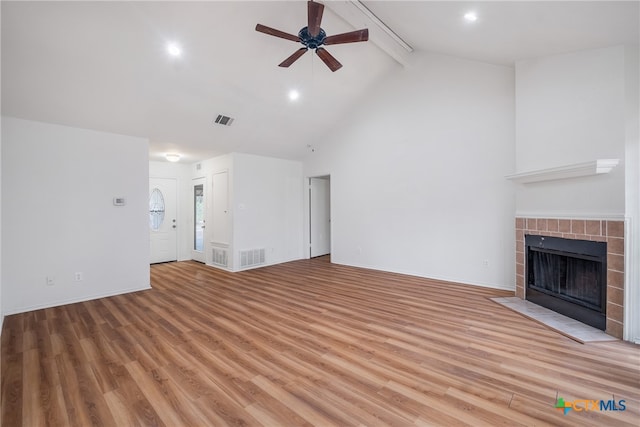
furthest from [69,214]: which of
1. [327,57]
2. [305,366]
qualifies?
[327,57]

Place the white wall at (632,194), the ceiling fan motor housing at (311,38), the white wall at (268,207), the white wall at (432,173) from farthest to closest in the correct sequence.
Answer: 1. the white wall at (268,207)
2. the white wall at (432,173)
3. the ceiling fan motor housing at (311,38)
4. the white wall at (632,194)

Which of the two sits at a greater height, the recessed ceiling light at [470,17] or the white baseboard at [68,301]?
the recessed ceiling light at [470,17]

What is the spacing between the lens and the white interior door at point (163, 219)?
6.88m

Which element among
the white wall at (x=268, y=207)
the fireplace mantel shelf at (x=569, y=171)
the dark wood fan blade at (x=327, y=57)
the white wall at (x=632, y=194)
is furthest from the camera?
the white wall at (x=268, y=207)

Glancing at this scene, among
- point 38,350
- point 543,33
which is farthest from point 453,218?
point 38,350

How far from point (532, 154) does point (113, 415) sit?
4932 mm

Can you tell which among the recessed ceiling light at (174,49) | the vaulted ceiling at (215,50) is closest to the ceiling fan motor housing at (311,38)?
the vaulted ceiling at (215,50)

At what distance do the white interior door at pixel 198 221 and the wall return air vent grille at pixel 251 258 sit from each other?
1.60 m

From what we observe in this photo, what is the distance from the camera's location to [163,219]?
7.05 meters

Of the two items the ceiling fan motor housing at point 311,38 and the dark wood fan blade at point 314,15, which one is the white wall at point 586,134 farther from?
the dark wood fan blade at point 314,15

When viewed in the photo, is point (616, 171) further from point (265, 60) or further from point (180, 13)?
point (180, 13)

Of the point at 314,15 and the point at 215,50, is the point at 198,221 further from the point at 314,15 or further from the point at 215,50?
the point at 314,15

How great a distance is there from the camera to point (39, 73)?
3242 mm

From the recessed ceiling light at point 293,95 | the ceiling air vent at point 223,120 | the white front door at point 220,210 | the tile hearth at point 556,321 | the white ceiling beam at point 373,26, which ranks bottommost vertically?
the tile hearth at point 556,321
